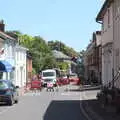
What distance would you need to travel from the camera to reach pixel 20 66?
7425cm

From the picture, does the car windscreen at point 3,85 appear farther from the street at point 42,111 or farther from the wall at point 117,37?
the wall at point 117,37

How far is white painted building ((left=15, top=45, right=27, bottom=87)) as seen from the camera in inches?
2778

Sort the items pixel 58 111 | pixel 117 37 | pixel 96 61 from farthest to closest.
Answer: pixel 96 61 < pixel 117 37 < pixel 58 111

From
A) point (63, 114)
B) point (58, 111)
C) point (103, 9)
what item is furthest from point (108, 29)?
point (63, 114)

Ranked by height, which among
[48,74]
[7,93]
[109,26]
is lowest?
[7,93]

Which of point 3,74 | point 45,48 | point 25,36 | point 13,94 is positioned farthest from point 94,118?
point 25,36

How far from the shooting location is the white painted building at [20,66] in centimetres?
7056

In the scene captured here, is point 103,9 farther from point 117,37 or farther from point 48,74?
point 48,74

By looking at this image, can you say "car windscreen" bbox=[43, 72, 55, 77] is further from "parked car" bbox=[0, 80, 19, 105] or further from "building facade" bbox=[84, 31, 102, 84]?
"parked car" bbox=[0, 80, 19, 105]

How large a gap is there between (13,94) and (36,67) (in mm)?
73399

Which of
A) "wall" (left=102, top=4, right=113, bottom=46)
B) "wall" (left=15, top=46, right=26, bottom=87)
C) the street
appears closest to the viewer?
the street

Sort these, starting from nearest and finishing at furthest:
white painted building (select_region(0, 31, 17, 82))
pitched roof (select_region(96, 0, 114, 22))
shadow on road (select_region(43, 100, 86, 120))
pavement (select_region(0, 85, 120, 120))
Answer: pavement (select_region(0, 85, 120, 120)) → shadow on road (select_region(43, 100, 86, 120)) → pitched roof (select_region(96, 0, 114, 22)) → white painted building (select_region(0, 31, 17, 82))

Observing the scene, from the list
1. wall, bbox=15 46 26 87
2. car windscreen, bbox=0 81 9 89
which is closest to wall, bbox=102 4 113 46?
car windscreen, bbox=0 81 9 89

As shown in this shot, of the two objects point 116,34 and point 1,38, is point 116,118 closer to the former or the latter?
point 116,34
